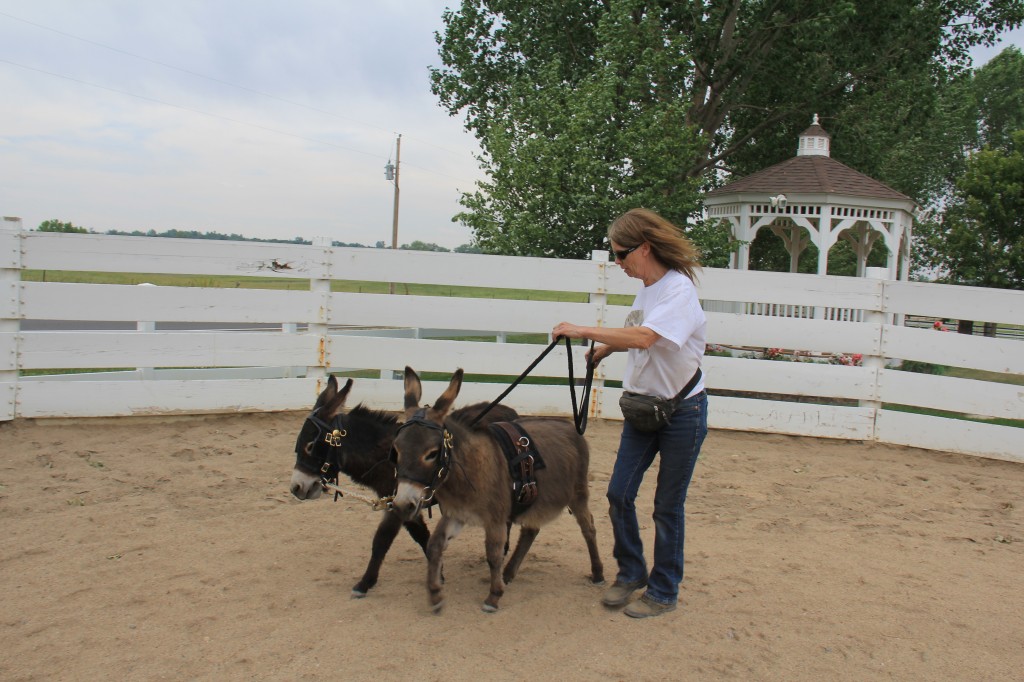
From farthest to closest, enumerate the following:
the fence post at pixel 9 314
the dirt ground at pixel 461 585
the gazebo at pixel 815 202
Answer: the gazebo at pixel 815 202, the fence post at pixel 9 314, the dirt ground at pixel 461 585

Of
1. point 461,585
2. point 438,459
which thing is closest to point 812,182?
point 461,585

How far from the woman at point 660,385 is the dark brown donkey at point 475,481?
15.9 inches

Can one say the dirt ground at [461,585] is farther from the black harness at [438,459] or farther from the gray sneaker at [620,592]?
the black harness at [438,459]

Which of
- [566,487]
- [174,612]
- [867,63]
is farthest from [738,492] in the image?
[867,63]

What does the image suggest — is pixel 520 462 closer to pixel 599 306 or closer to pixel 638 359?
pixel 638 359

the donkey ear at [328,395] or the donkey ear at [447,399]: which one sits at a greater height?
the donkey ear at [447,399]

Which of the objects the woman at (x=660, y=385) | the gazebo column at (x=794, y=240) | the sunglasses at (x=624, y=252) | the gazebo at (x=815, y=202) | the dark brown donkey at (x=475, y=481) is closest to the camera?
the dark brown donkey at (x=475, y=481)

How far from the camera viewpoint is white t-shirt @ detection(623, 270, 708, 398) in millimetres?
3756

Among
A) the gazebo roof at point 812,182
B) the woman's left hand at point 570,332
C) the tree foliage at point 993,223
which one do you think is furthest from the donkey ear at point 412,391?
the tree foliage at point 993,223

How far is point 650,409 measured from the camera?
3.85 m

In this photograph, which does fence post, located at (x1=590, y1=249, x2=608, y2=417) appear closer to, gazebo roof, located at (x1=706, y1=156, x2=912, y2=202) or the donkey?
the donkey

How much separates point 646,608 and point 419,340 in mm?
4809

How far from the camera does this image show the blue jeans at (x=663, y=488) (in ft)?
13.1

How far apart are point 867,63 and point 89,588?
1804 centimetres
